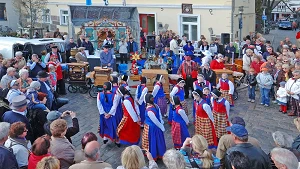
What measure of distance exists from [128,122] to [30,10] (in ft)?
72.9

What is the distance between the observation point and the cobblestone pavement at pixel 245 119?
8492 millimetres

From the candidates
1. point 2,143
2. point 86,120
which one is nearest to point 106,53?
point 86,120

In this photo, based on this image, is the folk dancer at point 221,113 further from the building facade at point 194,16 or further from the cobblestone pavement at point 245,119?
the building facade at point 194,16

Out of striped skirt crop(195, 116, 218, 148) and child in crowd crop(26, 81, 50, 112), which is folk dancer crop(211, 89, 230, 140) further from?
child in crowd crop(26, 81, 50, 112)

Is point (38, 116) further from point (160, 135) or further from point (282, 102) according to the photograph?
point (282, 102)

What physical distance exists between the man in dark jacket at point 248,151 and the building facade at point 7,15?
97.0ft

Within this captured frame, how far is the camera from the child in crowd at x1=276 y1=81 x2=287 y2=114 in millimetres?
10992

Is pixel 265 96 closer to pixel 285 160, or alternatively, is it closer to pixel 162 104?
pixel 162 104

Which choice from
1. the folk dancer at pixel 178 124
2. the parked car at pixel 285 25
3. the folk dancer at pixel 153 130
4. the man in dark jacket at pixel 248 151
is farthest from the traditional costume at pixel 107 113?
the parked car at pixel 285 25

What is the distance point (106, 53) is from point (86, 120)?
3976 millimetres

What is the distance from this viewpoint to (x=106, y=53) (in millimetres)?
13953

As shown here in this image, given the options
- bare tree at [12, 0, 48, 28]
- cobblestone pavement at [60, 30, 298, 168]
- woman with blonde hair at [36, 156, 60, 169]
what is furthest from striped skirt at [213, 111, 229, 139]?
bare tree at [12, 0, 48, 28]

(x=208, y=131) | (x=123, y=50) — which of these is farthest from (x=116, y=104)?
(x=123, y=50)

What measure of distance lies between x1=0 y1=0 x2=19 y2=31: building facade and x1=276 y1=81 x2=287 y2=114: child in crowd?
2605cm
